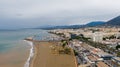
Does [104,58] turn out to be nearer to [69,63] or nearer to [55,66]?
[69,63]

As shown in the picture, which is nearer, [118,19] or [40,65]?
[40,65]

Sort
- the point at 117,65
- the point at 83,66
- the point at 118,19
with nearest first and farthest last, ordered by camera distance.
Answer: the point at 83,66
the point at 117,65
the point at 118,19

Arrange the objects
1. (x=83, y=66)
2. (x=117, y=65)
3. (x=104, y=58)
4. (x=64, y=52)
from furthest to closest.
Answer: (x=64, y=52) < (x=104, y=58) < (x=117, y=65) < (x=83, y=66)

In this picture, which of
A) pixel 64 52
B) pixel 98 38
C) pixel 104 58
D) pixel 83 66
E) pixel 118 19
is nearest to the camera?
pixel 83 66

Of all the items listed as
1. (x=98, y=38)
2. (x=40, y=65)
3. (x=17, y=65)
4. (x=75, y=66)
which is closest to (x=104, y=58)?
(x=75, y=66)

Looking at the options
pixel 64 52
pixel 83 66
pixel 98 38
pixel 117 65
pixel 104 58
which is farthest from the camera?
pixel 98 38

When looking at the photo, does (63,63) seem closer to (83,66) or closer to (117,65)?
(83,66)

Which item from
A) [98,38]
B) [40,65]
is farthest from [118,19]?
[40,65]

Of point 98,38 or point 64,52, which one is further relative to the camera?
point 98,38
